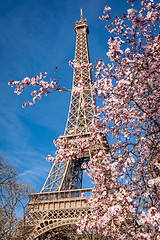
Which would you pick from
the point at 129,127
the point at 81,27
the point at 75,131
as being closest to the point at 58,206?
the point at 75,131

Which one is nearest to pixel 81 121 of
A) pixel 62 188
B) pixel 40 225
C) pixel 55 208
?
→ pixel 62 188

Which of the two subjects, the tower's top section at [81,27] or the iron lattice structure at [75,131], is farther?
the tower's top section at [81,27]

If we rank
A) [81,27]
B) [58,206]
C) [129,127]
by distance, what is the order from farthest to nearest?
[81,27], [58,206], [129,127]

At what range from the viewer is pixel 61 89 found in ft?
18.1

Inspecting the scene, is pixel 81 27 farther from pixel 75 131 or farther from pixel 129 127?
pixel 129 127

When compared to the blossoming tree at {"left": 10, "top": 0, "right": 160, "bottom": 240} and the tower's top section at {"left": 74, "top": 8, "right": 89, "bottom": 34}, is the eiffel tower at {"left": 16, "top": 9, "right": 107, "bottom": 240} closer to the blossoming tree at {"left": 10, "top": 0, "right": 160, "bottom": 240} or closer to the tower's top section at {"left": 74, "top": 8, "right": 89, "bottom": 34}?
the blossoming tree at {"left": 10, "top": 0, "right": 160, "bottom": 240}

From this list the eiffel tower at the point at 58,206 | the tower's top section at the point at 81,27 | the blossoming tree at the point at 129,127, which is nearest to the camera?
the blossoming tree at the point at 129,127

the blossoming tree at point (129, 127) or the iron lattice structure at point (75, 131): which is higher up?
the iron lattice structure at point (75, 131)

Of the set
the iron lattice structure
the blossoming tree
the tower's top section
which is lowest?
the blossoming tree

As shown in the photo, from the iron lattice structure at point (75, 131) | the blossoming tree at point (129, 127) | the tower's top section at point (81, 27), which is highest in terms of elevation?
the tower's top section at point (81, 27)

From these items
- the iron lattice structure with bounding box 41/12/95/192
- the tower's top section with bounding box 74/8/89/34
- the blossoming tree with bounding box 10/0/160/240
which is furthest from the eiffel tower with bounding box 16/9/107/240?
the tower's top section with bounding box 74/8/89/34

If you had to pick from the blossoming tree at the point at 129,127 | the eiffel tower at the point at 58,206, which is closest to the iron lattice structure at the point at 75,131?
the eiffel tower at the point at 58,206

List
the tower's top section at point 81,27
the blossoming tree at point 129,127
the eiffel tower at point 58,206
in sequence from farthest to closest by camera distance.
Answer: the tower's top section at point 81,27, the eiffel tower at point 58,206, the blossoming tree at point 129,127

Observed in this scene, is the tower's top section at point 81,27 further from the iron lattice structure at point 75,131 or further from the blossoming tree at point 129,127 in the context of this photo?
the blossoming tree at point 129,127
